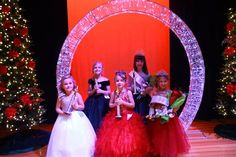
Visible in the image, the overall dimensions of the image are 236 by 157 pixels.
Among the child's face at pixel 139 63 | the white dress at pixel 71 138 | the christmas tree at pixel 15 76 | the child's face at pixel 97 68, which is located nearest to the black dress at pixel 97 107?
the child's face at pixel 97 68

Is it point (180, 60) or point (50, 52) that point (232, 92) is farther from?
point (50, 52)

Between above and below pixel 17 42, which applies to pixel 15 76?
below

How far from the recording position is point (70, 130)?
401 cm

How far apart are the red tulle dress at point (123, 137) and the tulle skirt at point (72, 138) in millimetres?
140

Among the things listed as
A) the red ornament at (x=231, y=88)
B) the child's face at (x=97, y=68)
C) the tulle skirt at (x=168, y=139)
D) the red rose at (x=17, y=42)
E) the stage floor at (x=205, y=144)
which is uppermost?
the red rose at (x=17, y=42)

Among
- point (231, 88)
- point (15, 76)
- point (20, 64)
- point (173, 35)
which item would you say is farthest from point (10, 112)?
point (231, 88)

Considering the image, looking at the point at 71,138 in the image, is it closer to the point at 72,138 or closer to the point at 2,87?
the point at 72,138

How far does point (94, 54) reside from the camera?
6.84 m

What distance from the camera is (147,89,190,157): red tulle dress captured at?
Answer: 13.5 feet

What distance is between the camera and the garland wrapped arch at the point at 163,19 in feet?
16.0

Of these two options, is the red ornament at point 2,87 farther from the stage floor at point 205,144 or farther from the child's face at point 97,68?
the child's face at point 97,68

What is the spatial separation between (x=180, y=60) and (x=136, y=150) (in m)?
2.85

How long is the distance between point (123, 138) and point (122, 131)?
0.30 feet

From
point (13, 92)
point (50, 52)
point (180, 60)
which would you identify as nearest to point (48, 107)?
point (50, 52)
